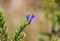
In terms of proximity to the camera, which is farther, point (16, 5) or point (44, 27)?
point (16, 5)

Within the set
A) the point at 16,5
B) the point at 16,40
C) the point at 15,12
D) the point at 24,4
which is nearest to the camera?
the point at 16,40

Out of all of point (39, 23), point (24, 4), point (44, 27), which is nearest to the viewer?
point (44, 27)

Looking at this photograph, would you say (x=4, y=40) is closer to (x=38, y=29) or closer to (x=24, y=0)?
(x=38, y=29)

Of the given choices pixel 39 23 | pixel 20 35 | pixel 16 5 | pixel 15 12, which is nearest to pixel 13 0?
pixel 16 5

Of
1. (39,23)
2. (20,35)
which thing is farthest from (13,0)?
(20,35)

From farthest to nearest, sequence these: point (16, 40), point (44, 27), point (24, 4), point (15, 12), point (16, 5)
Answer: point (24, 4) → point (16, 5) → point (15, 12) → point (44, 27) → point (16, 40)

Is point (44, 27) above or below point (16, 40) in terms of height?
below

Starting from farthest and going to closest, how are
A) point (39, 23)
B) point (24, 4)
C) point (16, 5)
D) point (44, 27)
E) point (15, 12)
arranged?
point (24, 4)
point (16, 5)
point (15, 12)
point (39, 23)
point (44, 27)

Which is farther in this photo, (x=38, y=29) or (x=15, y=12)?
(x=15, y=12)

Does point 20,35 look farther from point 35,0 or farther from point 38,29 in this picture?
point 35,0
